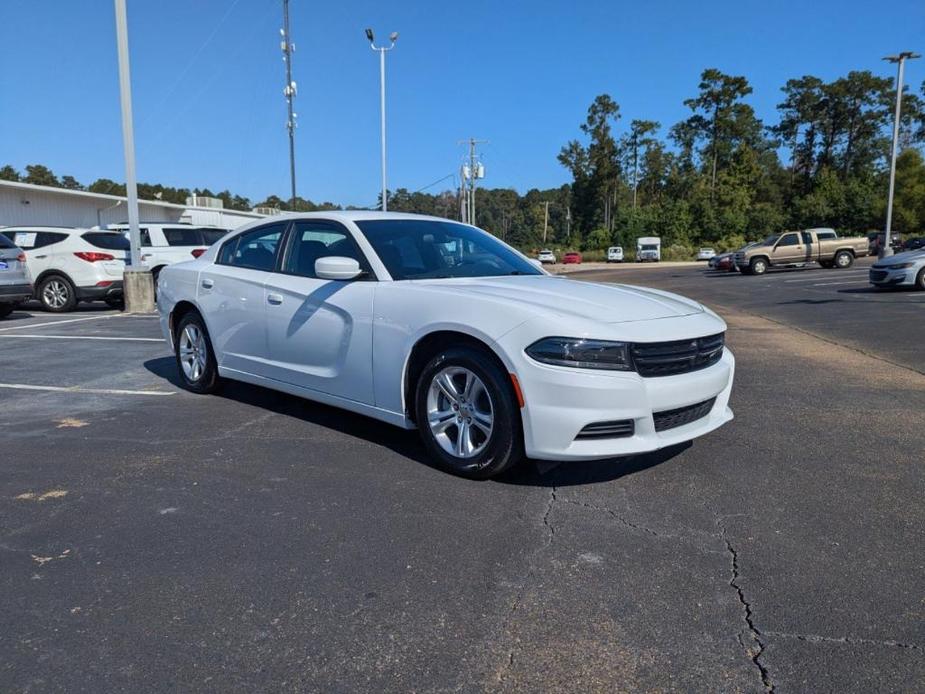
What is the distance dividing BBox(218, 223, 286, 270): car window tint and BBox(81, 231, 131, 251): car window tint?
29.0 feet

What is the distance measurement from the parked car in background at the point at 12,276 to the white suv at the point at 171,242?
110 inches

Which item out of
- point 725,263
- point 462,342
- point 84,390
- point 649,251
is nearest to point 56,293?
point 84,390

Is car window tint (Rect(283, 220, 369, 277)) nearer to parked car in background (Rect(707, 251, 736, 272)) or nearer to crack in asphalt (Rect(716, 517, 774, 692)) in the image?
crack in asphalt (Rect(716, 517, 774, 692))

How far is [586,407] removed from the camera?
3547mm

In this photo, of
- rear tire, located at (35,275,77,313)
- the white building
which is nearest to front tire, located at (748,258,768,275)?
the white building

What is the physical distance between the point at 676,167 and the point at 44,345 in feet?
334

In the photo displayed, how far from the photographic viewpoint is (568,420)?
3564 millimetres

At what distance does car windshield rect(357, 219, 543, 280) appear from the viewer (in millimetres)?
4707

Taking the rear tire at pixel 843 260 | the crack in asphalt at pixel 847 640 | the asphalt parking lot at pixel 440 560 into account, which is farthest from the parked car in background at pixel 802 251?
the crack in asphalt at pixel 847 640

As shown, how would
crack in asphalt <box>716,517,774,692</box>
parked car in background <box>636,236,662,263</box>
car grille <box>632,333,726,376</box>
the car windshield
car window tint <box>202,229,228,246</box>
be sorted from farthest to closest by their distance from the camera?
1. parked car in background <box>636,236,662,263</box>
2. car window tint <box>202,229,228,246</box>
3. the car windshield
4. car grille <box>632,333,726,376</box>
5. crack in asphalt <box>716,517,774,692</box>

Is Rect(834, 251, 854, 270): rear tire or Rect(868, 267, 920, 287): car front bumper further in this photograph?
Rect(834, 251, 854, 270): rear tire

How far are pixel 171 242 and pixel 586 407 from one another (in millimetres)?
13860

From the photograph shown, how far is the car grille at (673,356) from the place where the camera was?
367 centimetres

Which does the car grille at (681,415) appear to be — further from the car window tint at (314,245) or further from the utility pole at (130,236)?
the utility pole at (130,236)
